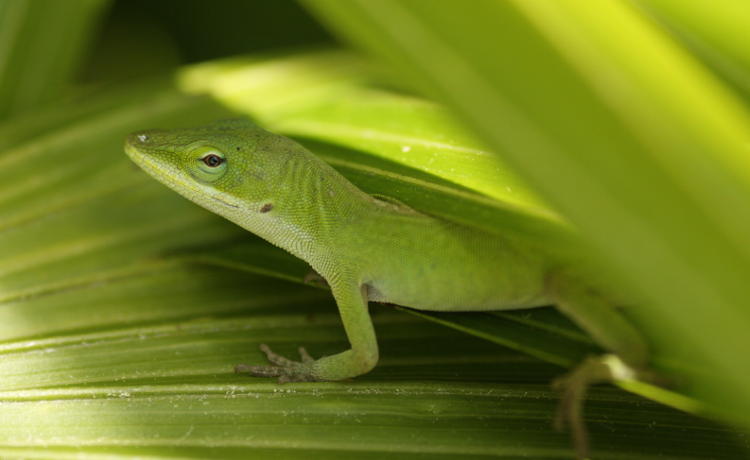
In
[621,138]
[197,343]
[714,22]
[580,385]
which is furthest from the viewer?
[197,343]

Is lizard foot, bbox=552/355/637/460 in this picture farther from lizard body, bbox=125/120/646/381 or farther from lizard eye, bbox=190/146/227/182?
lizard eye, bbox=190/146/227/182

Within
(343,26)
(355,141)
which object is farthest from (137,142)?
(343,26)

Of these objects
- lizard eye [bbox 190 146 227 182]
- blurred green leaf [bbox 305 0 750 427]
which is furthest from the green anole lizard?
blurred green leaf [bbox 305 0 750 427]

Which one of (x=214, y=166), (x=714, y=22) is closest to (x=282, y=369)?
(x=214, y=166)

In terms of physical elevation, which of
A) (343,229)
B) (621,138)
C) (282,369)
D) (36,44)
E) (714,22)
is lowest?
(621,138)

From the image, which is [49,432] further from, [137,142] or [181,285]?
[137,142]

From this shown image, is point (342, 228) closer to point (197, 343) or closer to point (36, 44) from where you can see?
point (197, 343)
